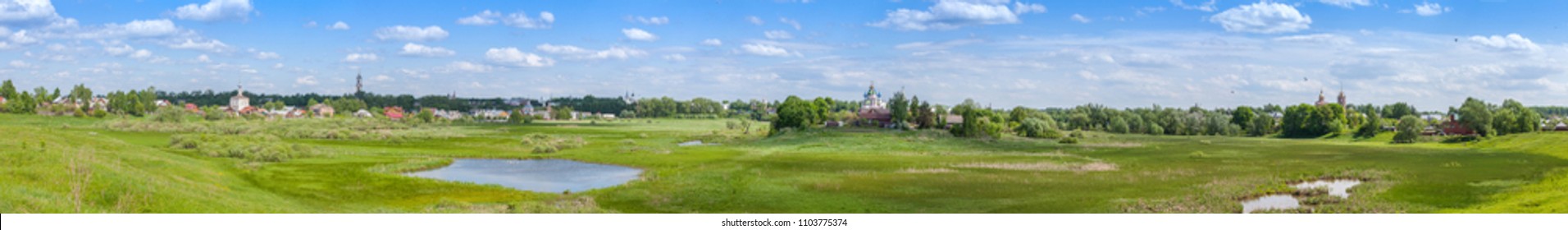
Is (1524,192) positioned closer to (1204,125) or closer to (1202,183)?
(1202,183)

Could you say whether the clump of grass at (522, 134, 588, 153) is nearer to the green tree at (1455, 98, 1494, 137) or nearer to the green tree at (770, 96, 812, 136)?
the green tree at (770, 96, 812, 136)

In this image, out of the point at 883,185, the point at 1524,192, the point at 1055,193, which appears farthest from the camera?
the point at 883,185

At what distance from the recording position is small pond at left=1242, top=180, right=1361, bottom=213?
3559 centimetres

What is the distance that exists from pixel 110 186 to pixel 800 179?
2707 cm

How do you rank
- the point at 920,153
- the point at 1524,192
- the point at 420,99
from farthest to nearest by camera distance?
the point at 420,99 < the point at 920,153 < the point at 1524,192

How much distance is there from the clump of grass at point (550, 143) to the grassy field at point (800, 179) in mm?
1206

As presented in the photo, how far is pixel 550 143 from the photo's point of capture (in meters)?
76.1

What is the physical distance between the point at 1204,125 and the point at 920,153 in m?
89.9

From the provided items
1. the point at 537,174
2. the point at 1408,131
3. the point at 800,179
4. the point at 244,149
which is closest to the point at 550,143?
the point at 244,149

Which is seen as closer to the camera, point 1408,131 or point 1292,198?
point 1292,198

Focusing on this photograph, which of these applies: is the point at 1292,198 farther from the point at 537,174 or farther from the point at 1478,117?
the point at 1478,117

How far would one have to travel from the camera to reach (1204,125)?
468ft

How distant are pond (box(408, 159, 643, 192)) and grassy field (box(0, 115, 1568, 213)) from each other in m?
1.87

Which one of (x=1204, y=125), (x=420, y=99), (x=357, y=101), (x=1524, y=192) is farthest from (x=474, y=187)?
(x=357, y=101)
